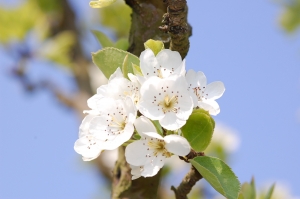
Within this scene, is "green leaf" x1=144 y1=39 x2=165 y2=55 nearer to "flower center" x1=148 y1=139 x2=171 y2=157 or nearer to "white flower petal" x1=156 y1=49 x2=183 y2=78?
"white flower petal" x1=156 y1=49 x2=183 y2=78

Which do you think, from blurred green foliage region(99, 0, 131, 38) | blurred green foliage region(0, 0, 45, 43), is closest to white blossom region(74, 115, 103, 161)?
blurred green foliage region(99, 0, 131, 38)

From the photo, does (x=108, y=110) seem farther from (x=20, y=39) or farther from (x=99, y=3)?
(x=20, y=39)

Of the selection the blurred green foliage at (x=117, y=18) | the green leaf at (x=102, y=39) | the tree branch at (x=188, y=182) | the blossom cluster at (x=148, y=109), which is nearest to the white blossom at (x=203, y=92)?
the blossom cluster at (x=148, y=109)

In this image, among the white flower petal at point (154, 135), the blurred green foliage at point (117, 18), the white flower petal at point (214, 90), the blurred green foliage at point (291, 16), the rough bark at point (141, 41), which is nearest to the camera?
the white flower petal at point (154, 135)

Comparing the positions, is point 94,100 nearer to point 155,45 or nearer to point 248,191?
point 155,45

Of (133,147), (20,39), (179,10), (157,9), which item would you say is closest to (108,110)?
(133,147)

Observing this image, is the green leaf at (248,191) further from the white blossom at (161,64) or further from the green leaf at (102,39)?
the green leaf at (102,39)
